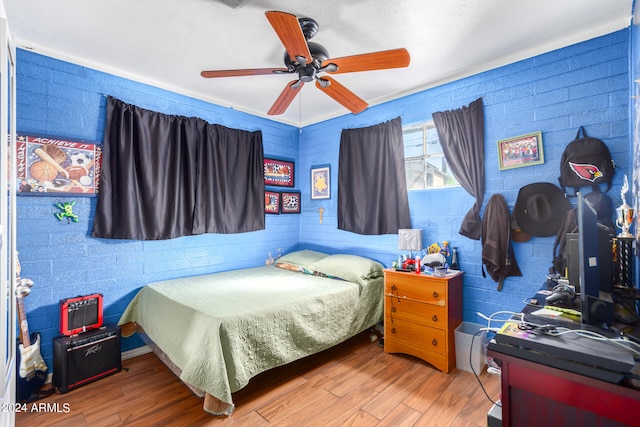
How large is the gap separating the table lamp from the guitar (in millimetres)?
3112

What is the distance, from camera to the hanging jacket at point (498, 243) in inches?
98.9

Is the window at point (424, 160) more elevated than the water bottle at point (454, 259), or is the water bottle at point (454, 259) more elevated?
the window at point (424, 160)

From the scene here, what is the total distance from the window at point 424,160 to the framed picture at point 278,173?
5.56 ft

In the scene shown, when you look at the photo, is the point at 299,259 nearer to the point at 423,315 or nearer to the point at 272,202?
the point at 272,202

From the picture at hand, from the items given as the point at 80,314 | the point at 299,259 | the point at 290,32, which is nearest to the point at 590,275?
the point at 290,32

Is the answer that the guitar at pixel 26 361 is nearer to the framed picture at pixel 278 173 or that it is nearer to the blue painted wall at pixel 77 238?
the blue painted wall at pixel 77 238

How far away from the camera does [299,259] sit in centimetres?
372

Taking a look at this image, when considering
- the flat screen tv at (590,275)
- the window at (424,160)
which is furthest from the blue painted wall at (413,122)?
the flat screen tv at (590,275)

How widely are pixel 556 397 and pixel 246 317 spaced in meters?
1.71

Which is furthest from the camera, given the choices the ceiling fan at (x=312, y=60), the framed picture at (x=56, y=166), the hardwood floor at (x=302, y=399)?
the framed picture at (x=56, y=166)

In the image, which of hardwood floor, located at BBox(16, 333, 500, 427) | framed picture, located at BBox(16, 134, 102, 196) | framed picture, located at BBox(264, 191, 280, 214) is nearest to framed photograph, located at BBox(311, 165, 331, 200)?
framed picture, located at BBox(264, 191, 280, 214)

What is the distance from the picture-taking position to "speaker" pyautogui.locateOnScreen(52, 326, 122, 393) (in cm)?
225

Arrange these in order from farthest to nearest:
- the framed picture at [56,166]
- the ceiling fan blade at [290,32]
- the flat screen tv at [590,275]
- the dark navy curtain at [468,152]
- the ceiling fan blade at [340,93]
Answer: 1. the dark navy curtain at [468,152]
2. the framed picture at [56,166]
3. the ceiling fan blade at [340,93]
4. the ceiling fan blade at [290,32]
5. the flat screen tv at [590,275]

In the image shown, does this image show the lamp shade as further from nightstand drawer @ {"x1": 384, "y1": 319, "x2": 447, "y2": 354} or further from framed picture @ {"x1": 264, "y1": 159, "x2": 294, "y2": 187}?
framed picture @ {"x1": 264, "y1": 159, "x2": 294, "y2": 187}
